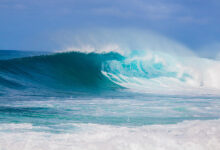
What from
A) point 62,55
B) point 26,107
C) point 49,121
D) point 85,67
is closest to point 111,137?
point 49,121

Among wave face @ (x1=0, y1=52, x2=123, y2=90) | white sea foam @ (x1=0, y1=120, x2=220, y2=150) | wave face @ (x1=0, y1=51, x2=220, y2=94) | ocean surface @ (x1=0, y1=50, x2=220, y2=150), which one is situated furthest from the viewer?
wave face @ (x1=0, y1=51, x2=220, y2=94)

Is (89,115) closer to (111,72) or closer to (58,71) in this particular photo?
(58,71)

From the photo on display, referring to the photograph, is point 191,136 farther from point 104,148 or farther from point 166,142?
point 104,148

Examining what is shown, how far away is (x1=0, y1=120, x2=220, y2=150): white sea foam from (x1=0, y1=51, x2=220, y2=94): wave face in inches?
276

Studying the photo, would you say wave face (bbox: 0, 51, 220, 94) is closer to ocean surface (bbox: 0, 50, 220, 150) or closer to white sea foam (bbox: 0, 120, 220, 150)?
ocean surface (bbox: 0, 50, 220, 150)

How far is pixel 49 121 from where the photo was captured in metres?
5.86

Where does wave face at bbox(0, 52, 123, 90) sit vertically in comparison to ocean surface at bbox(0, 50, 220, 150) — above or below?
above

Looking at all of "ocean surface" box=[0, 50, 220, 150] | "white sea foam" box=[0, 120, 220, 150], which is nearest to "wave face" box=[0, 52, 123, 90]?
"ocean surface" box=[0, 50, 220, 150]

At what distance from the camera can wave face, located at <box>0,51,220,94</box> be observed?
43.9 feet

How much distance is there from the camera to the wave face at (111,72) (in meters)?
13.4

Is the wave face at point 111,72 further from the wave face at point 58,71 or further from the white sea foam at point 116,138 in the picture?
the white sea foam at point 116,138

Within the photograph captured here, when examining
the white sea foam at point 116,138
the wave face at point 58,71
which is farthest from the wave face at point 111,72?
the white sea foam at point 116,138

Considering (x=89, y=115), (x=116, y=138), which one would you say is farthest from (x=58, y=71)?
(x=116, y=138)

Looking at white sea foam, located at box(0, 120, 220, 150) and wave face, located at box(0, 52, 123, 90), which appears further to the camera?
wave face, located at box(0, 52, 123, 90)
